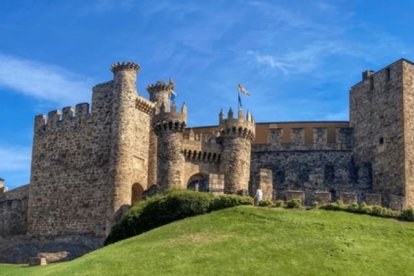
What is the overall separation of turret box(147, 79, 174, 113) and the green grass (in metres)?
21.5

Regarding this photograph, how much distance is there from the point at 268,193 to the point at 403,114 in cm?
1375

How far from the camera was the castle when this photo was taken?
61.4m

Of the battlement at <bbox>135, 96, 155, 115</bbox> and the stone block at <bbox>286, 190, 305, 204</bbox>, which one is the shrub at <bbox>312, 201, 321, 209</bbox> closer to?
the stone block at <bbox>286, 190, 305, 204</bbox>

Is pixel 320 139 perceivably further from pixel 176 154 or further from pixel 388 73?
pixel 176 154

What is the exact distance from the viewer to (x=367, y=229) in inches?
1767

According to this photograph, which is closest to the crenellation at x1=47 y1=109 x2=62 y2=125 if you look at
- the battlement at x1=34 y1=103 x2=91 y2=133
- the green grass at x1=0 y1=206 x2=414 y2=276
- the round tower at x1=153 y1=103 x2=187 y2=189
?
the battlement at x1=34 y1=103 x2=91 y2=133

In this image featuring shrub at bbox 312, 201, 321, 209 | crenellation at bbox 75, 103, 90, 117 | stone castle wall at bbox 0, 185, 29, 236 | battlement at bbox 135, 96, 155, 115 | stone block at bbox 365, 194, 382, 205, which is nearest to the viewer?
shrub at bbox 312, 201, 321, 209

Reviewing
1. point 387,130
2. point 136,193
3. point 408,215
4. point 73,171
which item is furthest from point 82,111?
point 408,215

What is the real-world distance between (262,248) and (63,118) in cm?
3119

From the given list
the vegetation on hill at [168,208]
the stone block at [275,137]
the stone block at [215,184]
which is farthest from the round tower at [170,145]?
the stone block at [275,137]

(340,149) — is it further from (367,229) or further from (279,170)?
(367,229)

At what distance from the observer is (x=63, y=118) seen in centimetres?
6819

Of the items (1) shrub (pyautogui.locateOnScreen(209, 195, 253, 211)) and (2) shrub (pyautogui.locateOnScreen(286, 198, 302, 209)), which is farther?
(1) shrub (pyautogui.locateOnScreen(209, 195, 253, 211))

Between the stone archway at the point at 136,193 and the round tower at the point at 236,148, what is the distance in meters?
7.08
